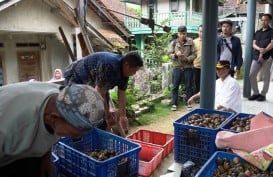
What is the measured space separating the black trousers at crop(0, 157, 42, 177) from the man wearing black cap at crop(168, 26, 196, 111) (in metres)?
4.43

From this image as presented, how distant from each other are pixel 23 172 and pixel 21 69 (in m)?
8.47

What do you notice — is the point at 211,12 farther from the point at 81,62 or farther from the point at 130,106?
the point at 130,106

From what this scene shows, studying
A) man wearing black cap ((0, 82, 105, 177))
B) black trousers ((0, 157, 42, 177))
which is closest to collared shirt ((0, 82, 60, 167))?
man wearing black cap ((0, 82, 105, 177))

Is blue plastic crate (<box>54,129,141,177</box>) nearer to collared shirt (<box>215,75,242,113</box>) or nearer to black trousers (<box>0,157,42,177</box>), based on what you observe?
black trousers (<box>0,157,42,177</box>)

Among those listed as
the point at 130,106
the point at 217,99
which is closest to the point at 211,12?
the point at 217,99

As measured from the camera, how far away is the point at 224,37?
5.10 meters

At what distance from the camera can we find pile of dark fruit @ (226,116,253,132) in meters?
2.63

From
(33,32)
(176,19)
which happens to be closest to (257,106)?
(33,32)

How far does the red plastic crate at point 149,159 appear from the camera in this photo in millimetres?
2985

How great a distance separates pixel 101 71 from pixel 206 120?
3.61 ft

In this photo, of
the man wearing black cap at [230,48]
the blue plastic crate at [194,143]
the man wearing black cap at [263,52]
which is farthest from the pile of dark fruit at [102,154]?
the man wearing black cap at [263,52]

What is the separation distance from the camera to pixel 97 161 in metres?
2.18

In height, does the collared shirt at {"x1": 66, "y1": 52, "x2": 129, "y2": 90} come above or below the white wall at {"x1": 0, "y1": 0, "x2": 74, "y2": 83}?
below

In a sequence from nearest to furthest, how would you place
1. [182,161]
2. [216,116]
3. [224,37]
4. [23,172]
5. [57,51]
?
[23,172] < [182,161] < [216,116] < [224,37] < [57,51]
